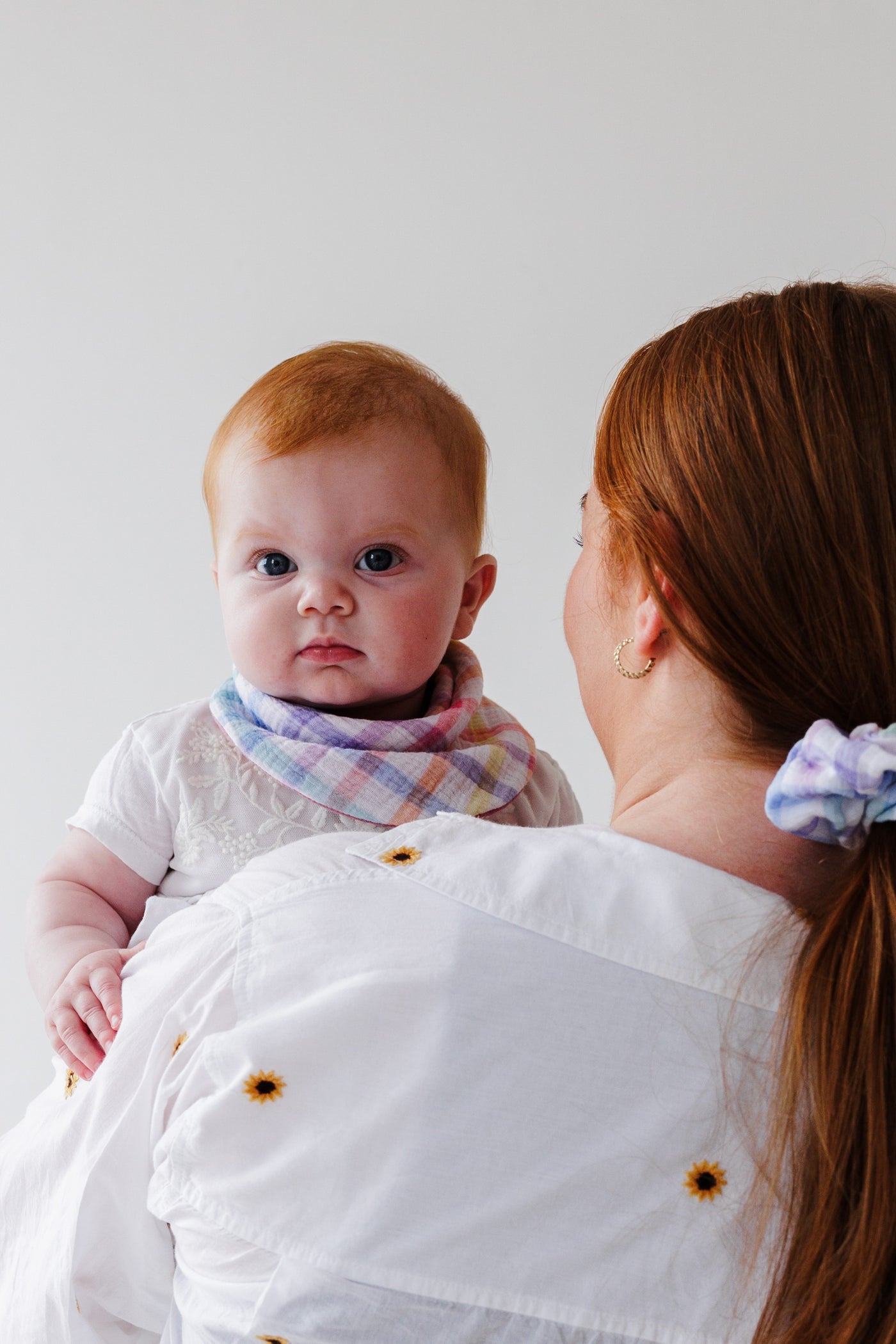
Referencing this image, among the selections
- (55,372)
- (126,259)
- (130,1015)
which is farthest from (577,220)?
(130,1015)

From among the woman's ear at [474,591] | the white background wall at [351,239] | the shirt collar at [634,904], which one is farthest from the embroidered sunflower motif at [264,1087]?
the white background wall at [351,239]

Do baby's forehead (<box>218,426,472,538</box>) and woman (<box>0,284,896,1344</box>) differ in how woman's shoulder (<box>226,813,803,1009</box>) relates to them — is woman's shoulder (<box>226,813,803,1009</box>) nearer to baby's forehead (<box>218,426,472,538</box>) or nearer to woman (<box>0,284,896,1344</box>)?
woman (<box>0,284,896,1344</box>)

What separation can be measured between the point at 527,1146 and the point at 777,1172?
0.14m

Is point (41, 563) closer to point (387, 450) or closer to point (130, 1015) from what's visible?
point (387, 450)

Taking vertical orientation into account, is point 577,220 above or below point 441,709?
above

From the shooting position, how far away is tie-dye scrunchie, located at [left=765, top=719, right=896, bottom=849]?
27.9 inches

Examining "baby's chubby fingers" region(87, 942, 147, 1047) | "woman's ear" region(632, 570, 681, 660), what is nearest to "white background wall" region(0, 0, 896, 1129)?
"baby's chubby fingers" region(87, 942, 147, 1047)

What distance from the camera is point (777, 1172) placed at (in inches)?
27.6

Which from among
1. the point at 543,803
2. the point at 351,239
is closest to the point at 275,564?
the point at 543,803

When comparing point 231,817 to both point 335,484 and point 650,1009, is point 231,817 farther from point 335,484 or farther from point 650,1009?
point 650,1009

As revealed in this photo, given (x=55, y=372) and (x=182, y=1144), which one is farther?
Answer: (x=55, y=372)

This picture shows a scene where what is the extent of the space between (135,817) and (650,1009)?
2.19 ft

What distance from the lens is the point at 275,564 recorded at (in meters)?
1.25

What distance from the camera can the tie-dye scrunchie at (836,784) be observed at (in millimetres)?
708
